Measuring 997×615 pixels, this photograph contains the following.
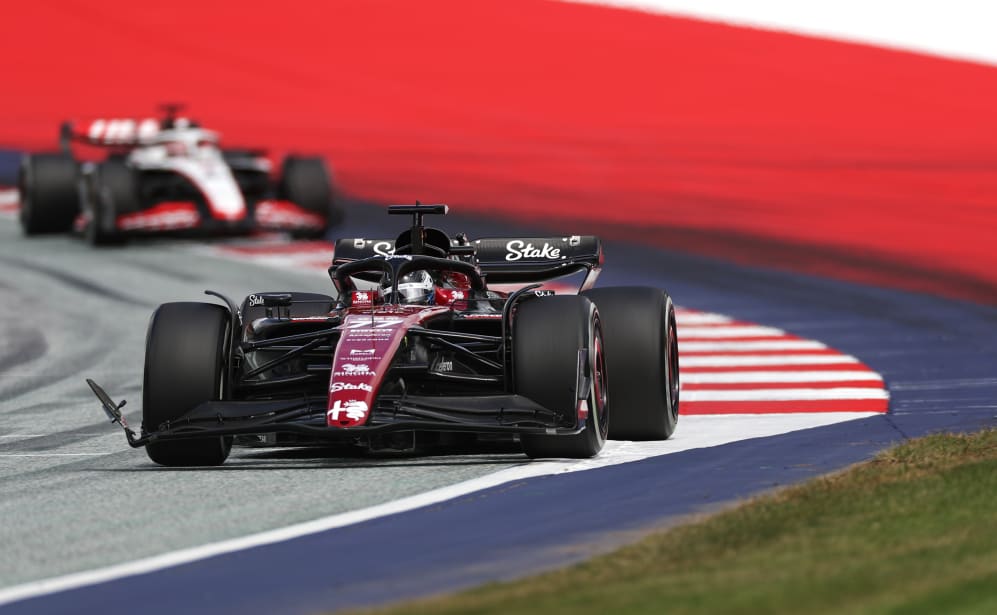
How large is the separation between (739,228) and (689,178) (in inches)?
193

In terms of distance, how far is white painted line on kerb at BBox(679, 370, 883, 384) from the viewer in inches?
581

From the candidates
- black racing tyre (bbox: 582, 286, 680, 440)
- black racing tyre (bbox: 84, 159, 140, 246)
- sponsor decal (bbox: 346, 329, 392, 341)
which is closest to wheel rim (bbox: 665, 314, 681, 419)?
black racing tyre (bbox: 582, 286, 680, 440)

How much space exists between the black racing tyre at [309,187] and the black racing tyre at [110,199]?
194cm

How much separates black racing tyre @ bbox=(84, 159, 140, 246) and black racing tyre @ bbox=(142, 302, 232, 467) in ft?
45.9

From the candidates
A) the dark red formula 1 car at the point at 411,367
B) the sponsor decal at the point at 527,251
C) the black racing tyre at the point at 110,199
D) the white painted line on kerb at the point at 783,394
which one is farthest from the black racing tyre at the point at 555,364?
the black racing tyre at the point at 110,199

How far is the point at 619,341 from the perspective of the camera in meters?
11.5

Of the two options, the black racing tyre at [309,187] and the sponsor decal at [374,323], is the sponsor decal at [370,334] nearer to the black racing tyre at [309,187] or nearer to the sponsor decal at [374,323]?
the sponsor decal at [374,323]

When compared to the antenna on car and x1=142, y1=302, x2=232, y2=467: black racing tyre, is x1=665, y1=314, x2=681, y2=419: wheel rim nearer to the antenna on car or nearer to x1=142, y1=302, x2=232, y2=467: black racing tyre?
the antenna on car

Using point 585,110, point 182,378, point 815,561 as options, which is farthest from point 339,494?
point 585,110

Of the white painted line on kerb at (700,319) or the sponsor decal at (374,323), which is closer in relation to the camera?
the sponsor decal at (374,323)

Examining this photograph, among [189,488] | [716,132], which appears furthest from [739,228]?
[189,488]

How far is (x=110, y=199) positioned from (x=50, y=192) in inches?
76.6

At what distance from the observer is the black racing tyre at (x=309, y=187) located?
25422mm

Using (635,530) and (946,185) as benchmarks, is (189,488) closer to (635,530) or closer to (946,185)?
(635,530)
